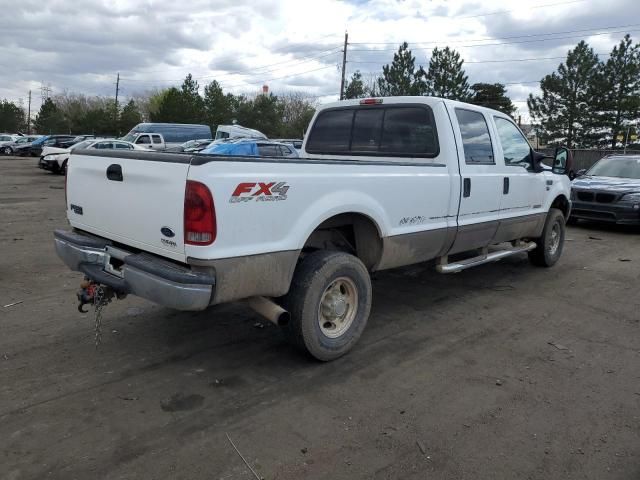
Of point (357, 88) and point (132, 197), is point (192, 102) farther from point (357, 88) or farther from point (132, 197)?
point (132, 197)

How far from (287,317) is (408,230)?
1.49m

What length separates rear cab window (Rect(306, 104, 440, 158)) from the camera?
5242mm

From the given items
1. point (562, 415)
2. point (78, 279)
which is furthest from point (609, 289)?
Result: point (78, 279)

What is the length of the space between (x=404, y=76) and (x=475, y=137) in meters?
44.3

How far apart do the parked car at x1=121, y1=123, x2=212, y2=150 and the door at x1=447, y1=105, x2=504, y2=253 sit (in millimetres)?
26434

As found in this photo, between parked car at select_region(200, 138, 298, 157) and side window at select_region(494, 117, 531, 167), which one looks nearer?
side window at select_region(494, 117, 531, 167)

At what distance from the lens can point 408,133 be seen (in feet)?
17.6

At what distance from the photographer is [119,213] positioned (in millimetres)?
3826

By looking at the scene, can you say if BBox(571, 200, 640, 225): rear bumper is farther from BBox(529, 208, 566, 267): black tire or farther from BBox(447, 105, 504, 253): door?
BBox(447, 105, 504, 253): door

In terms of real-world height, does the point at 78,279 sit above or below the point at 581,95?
below

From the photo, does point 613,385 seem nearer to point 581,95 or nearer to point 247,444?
point 247,444

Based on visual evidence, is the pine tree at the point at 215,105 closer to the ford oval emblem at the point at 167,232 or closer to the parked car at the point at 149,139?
the parked car at the point at 149,139

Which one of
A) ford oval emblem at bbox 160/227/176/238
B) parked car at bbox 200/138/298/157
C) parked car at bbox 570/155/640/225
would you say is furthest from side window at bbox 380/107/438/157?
parked car at bbox 200/138/298/157

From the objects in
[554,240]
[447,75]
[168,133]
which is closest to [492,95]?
[447,75]
